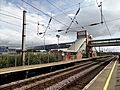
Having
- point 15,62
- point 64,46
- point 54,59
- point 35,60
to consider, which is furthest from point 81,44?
point 15,62

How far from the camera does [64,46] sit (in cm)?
14938

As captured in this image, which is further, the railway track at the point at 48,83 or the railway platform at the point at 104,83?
the railway track at the point at 48,83

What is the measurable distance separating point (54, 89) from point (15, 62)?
1429cm

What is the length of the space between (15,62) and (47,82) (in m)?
11.4

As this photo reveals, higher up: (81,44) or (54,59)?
(81,44)

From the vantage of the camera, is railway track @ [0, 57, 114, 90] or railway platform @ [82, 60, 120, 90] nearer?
railway platform @ [82, 60, 120, 90]

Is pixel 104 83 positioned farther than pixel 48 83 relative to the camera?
No

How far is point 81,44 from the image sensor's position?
4670 inches

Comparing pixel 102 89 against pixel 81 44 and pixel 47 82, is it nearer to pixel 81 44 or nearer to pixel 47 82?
pixel 47 82

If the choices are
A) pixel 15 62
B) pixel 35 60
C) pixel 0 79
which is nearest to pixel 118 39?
pixel 35 60

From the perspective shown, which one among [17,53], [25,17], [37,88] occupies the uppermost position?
[25,17]

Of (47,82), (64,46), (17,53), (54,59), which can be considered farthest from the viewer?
(64,46)

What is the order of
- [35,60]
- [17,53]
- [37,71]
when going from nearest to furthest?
[37,71]
[17,53]
[35,60]

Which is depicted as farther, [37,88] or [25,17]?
[25,17]
